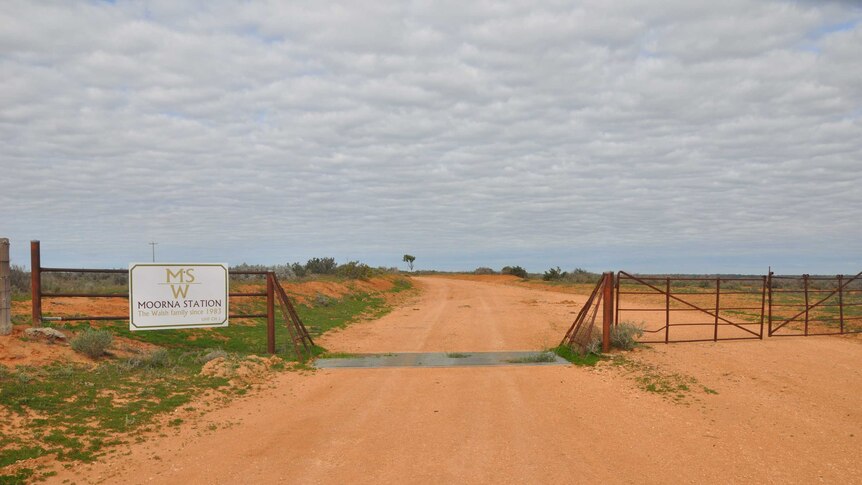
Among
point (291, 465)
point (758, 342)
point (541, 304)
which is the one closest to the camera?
point (291, 465)

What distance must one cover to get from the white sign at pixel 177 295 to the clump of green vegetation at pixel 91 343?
113 cm

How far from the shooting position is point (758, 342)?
53.3 ft

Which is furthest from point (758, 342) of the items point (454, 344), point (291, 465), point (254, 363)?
point (291, 465)

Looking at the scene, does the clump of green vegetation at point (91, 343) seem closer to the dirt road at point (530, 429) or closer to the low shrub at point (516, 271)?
the dirt road at point (530, 429)

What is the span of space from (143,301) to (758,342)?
14.9m

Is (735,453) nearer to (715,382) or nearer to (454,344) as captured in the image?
A: (715,382)

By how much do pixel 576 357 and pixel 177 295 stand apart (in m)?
8.62

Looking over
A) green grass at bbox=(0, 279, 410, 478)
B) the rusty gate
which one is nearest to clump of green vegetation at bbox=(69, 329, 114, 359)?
green grass at bbox=(0, 279, 410, 478)

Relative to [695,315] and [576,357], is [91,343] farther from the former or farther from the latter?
[695,315]

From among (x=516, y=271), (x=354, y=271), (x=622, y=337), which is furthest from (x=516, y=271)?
(x=622, y=337)

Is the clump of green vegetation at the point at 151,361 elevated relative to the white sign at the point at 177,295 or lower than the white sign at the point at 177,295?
lower

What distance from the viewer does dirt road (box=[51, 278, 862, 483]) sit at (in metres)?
6.41

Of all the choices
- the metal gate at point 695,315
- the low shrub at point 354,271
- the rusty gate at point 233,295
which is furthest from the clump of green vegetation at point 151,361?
the low shrub at point 354,271

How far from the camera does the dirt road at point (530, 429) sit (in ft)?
21.0
